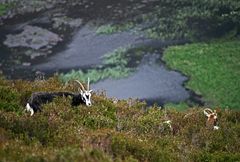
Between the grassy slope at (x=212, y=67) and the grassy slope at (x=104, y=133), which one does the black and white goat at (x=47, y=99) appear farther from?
the grassy slope at (x=212, y=67)

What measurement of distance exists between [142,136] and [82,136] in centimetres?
244

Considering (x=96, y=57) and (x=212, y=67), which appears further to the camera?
(x=96, y=57)

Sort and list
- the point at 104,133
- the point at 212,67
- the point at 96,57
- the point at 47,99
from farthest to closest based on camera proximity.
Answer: the point at 96,57 < the point at 212,67 < the point at 47,99 < the point at 104,133

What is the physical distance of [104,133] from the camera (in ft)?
37.2

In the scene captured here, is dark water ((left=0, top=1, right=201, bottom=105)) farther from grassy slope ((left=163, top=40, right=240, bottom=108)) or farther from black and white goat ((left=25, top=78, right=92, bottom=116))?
black and white goat ((left=25, top=78, right=92, bottom=116))

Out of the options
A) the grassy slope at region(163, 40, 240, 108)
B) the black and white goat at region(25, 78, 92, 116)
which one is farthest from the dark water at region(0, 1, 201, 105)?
the black and white goat at region(25, 78, 92, 116)

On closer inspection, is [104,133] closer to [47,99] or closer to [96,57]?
[47,99]

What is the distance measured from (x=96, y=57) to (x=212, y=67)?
399 inches

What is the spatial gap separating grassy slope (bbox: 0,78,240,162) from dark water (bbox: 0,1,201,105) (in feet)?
56.9

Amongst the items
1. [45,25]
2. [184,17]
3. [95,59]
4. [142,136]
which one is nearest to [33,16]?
[45,25]

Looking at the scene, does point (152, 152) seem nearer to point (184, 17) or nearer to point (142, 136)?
point (142, 136)

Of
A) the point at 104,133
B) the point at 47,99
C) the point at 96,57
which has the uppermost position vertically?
the point at 104,133

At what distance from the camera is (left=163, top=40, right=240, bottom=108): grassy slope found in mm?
33750

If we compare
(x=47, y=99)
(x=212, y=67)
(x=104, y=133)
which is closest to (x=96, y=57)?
(x=212, y=67)
